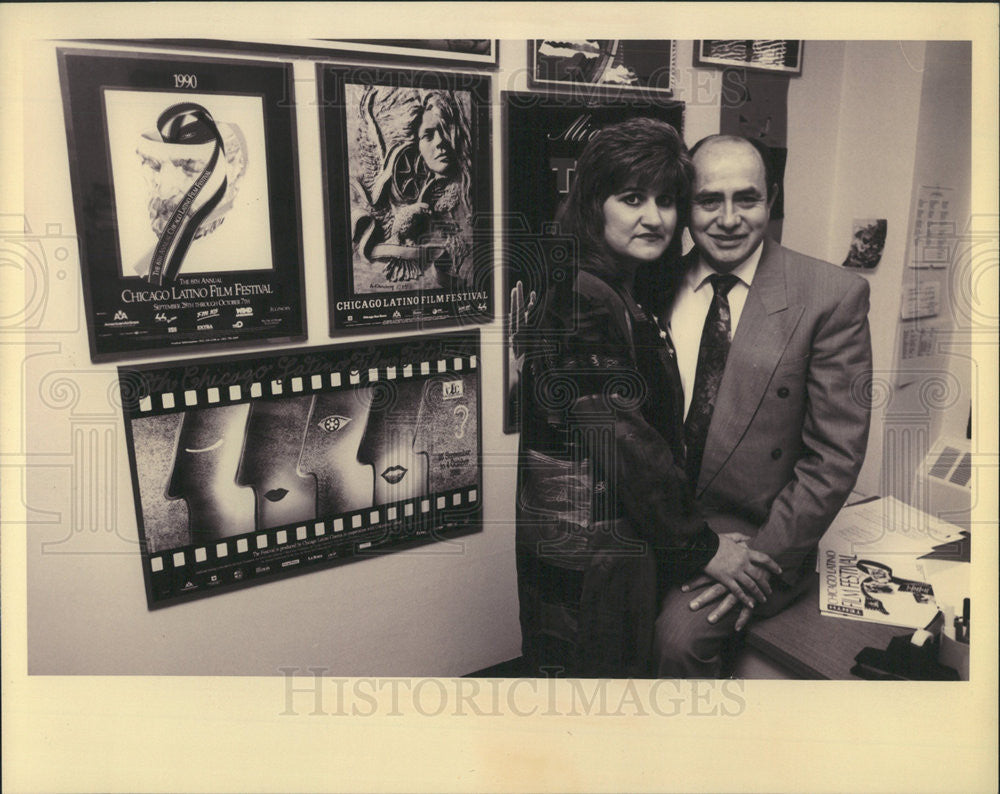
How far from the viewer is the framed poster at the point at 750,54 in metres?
1.30

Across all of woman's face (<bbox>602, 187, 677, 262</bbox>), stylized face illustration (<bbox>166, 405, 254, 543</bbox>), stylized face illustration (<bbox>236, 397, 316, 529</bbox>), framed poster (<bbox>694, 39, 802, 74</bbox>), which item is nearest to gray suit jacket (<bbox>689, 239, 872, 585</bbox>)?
woman's face (<bbox>602, 187, 677, 262</bbox>)

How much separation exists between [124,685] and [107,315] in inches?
Result: 27.1

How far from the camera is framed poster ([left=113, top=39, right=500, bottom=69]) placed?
1257 mm

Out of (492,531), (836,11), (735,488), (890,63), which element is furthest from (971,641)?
(836,11)

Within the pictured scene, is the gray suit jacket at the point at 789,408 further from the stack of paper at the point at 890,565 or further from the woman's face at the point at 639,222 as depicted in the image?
the woman's face at the point at 639,222

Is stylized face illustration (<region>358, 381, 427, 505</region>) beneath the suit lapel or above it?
beneath

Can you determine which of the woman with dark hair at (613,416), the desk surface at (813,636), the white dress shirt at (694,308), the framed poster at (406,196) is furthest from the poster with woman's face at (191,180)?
the desk surface at (813,636)

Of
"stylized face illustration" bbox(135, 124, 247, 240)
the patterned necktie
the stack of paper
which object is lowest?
the stack of paper

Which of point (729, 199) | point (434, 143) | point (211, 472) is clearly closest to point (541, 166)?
point (434, 143)

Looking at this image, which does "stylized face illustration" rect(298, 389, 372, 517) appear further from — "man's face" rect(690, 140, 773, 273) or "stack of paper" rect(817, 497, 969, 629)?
"stack of paper" rect(817, 497, 969, 629)

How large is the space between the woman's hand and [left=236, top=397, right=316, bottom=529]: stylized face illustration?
2.50 ft

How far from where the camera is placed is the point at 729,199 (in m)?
1.30

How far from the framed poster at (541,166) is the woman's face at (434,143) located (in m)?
0.11

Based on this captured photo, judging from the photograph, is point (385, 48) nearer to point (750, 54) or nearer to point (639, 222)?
point (639, 222)
